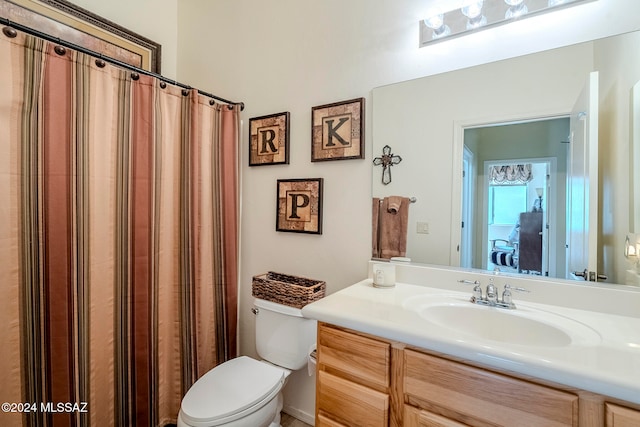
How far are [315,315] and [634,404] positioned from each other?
778 mm

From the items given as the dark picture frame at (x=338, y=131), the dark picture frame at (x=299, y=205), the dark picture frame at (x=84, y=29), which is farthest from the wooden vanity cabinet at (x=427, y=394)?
the dark picture frame at (x=84, y=29)

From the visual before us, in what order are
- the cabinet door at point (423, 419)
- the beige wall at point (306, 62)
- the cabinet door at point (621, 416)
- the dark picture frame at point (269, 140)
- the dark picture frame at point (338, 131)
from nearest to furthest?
1. the cabinet door at point (621, 416)
2. the cabinet door at point (423, 419)
3. the beige wall at point (306, 62)
4. the dark picture frame at point (338, 131)
5. the dark picture frame at point (269, 140)

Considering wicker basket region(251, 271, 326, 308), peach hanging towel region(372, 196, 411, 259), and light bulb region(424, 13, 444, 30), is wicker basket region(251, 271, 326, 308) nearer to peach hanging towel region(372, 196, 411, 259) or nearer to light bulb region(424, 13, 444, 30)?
peach hanging towel region(372, 196, 411, 259)

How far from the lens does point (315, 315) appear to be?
102 centimetres

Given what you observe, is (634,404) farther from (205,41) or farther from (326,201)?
(205,41)

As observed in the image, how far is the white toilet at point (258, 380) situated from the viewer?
1.17 meters

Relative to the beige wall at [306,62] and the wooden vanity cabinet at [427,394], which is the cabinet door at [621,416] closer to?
the wooden vanity cabinet at [427,394]

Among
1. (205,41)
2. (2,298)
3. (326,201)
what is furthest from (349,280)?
(205,41)

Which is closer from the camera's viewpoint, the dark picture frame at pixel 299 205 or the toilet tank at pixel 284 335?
the toilet tank at pixel 284 335

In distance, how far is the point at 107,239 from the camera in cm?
135

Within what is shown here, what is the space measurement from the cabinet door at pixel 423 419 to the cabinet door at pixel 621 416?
309mm

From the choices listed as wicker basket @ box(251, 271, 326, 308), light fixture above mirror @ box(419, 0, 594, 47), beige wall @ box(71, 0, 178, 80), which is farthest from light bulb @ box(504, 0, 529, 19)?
beige wall @ box(71, 0, 178, 80)

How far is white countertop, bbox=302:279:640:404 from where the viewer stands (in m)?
0.65

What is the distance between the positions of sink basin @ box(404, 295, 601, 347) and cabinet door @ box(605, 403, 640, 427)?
20 cm
